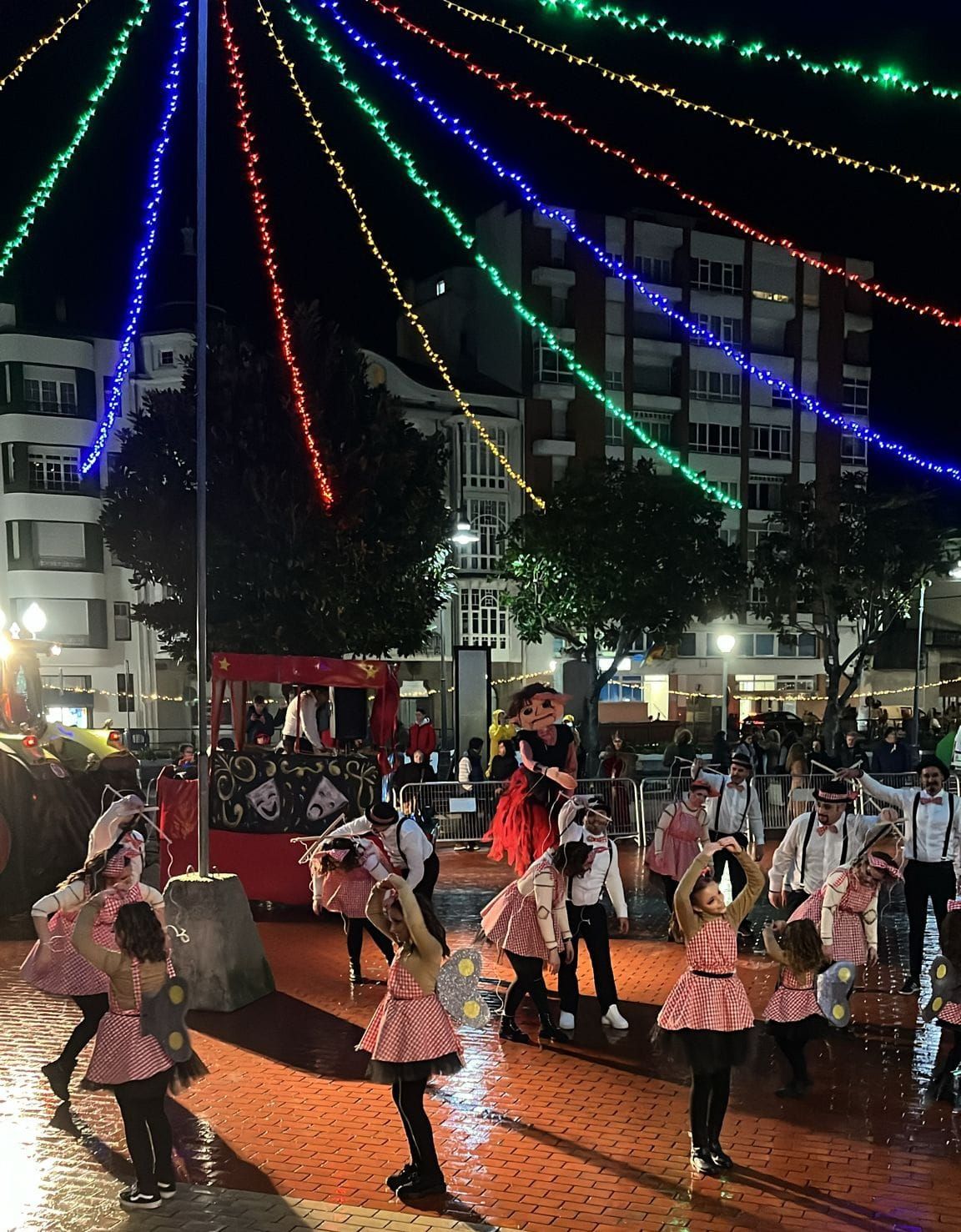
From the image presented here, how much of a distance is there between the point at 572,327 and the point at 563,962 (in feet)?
114

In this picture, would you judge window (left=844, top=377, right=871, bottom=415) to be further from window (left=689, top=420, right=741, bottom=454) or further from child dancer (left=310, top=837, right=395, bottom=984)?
child dancer (left=310, top=837, right=395, bottom=984)

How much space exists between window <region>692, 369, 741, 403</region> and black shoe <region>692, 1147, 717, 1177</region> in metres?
39.1

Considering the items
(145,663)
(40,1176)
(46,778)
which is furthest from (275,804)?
(145,663)

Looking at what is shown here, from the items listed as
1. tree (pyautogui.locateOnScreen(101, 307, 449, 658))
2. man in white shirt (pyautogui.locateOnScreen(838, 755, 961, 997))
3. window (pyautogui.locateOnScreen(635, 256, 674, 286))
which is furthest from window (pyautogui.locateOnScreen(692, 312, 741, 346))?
man in white shirt (pyautogui.locateOnScreen(838, 755, 961, 997))

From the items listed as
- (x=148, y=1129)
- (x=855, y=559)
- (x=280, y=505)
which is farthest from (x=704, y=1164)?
(x=855, y=559)

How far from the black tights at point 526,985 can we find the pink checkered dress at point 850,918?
6.00 ft

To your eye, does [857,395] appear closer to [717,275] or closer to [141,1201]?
[717,275]

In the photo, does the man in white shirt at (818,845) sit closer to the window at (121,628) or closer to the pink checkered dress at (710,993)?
the pink checkered dress at (710,993)

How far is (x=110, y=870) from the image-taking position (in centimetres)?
610

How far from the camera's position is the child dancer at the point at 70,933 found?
604 cm

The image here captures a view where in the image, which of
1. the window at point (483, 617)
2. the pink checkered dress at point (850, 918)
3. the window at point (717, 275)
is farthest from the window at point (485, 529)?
the pink checkered dress at point (850, 918)

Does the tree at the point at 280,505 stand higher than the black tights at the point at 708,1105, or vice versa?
the tree at the point at 280,505

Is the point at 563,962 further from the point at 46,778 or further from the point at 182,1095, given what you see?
the point at 46,778

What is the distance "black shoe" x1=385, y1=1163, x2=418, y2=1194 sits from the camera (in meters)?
5.21
